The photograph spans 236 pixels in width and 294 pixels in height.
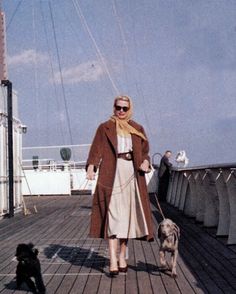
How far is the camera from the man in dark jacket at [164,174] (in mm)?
16875

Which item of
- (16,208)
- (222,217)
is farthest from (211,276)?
(16,208)

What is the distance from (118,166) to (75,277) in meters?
1.14

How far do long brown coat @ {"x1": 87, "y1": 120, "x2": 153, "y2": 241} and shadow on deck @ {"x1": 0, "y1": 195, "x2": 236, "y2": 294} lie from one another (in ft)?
1.57

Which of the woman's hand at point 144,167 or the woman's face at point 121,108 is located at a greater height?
the woman's face at point 121,108

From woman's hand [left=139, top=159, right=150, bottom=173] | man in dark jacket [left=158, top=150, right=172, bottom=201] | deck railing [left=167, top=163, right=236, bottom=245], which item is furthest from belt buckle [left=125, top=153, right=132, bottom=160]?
man in dark jacket [left=158, top=150, right=172, bottom=201]

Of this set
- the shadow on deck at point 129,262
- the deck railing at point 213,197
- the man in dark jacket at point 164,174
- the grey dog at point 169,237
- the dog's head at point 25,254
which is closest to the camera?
Result: the dog's head at point 25,254

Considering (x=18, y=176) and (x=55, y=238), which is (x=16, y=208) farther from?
(x=55, y=238)

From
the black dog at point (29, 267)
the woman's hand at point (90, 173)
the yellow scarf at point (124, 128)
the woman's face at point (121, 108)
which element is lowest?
Result: the black dog at point (29, 267)

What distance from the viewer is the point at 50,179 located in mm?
24641

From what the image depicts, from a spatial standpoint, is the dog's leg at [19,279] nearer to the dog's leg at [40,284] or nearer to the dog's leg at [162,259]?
the dog's leg at [40,284]

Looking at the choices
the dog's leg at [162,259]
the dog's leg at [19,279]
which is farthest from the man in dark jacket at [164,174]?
the dog's leg at [19,279]

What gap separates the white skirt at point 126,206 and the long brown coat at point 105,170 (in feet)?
0.14

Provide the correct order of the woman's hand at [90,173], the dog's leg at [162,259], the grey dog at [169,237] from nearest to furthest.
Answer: the grey dog at [169,237], the woman's hand at [90,173], the dog's leg at [162,259]

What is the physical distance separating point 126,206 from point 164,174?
39.6ft
